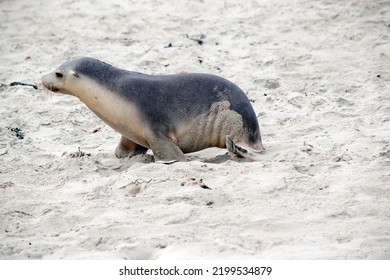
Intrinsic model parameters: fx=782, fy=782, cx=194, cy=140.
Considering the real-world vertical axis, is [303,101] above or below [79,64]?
below

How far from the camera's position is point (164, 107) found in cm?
493

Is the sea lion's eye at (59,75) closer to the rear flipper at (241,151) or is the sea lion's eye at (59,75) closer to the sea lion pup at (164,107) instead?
the sea lion pup at (164,107)

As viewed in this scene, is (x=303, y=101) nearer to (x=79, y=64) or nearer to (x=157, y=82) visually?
(x=157, y=82)

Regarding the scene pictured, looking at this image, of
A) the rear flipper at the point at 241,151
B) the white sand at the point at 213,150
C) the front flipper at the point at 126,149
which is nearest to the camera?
the white sand at the point at 213,150

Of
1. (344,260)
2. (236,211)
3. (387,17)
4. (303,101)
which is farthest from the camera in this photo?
(387,17)

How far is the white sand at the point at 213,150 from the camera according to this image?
3.58 metres

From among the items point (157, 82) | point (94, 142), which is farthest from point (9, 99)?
point (157, 82)

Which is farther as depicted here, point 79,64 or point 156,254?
point 79,64

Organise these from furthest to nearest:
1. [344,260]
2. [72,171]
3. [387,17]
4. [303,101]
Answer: [387,17], [303,101], [72,171], [344,260]

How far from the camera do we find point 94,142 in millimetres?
5547

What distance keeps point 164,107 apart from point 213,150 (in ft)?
1.82

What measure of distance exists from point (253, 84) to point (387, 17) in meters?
1.78

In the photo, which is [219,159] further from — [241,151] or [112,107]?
[112,107]

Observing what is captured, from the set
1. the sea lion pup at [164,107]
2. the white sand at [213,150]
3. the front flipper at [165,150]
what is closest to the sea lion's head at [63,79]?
the sea lion pup at [164,107]
